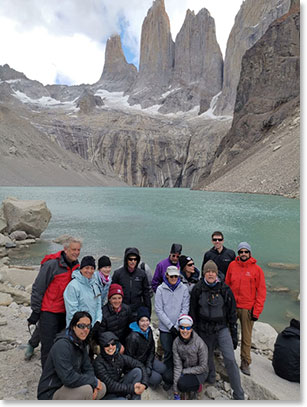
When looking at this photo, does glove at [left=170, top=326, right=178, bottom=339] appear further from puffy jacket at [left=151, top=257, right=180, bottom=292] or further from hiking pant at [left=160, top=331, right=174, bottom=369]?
puffy jacket at [left=151, top=257, right=180, bottom=292]

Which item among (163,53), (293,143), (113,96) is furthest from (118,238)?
(113,96)

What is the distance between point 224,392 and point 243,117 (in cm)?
5913

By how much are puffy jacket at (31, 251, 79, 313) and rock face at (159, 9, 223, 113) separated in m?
142

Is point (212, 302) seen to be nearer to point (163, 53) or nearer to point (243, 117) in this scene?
point (243, 117)

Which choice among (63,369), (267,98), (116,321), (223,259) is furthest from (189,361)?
(267,98)

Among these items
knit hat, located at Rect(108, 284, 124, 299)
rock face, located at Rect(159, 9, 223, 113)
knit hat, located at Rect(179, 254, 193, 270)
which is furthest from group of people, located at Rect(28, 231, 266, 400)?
rock face, located at Rect(159, 9, 223, 113)

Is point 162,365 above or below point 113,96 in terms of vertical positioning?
below

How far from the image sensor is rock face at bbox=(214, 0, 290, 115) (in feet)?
341

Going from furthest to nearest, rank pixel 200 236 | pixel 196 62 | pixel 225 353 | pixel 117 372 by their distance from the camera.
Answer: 1. pixel 196 62
2. pixel 200 236
3. pixel 225 353
4. pixel 117 372

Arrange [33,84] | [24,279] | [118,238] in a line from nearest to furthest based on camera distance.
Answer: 1. [24,279]
2. [118,238]
3. [33,84]

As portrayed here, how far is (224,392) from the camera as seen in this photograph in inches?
144

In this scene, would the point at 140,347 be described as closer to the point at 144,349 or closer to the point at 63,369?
the point at 144,349

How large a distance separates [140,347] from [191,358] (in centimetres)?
60

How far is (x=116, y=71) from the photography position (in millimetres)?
187250
